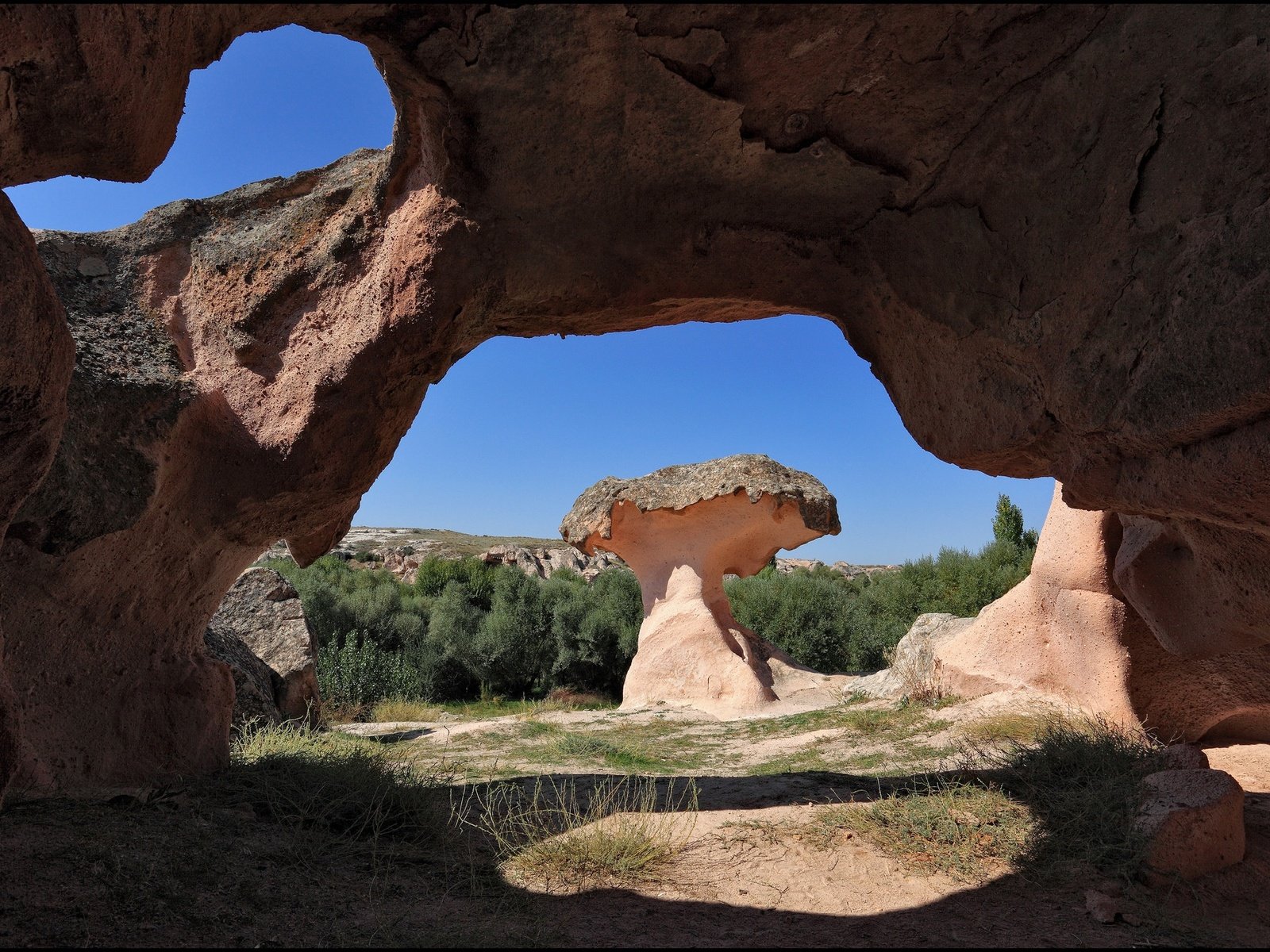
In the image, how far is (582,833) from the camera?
3.29m

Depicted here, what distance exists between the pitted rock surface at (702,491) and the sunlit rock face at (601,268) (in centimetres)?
549

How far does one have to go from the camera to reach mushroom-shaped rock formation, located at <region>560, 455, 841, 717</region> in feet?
31.5

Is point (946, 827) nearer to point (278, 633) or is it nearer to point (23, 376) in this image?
point (23, 376)

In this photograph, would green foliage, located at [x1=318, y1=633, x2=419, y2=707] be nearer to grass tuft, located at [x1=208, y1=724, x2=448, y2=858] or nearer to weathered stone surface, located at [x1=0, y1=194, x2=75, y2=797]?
grass tuft, located at [x1=208, y1=724, x2=448, y2=858]

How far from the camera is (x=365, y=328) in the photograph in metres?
3.52

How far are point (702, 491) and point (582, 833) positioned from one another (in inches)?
271

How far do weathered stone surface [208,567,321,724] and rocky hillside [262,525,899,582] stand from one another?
561 inches

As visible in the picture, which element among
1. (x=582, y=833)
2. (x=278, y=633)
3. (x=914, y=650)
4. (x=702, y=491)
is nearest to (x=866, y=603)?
(x=702, y=491)

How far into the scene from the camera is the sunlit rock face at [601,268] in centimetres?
209

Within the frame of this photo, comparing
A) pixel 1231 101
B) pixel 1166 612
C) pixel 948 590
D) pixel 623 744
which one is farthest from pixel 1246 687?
pixel 948 590

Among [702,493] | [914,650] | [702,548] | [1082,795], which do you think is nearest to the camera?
[1082,795]

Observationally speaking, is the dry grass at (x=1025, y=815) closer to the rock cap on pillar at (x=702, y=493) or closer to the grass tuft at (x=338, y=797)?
the grass tuft at (x=338, y=797)

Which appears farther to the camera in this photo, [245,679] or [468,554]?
[468,554]

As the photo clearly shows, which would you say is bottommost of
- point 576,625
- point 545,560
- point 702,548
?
point 576,625
